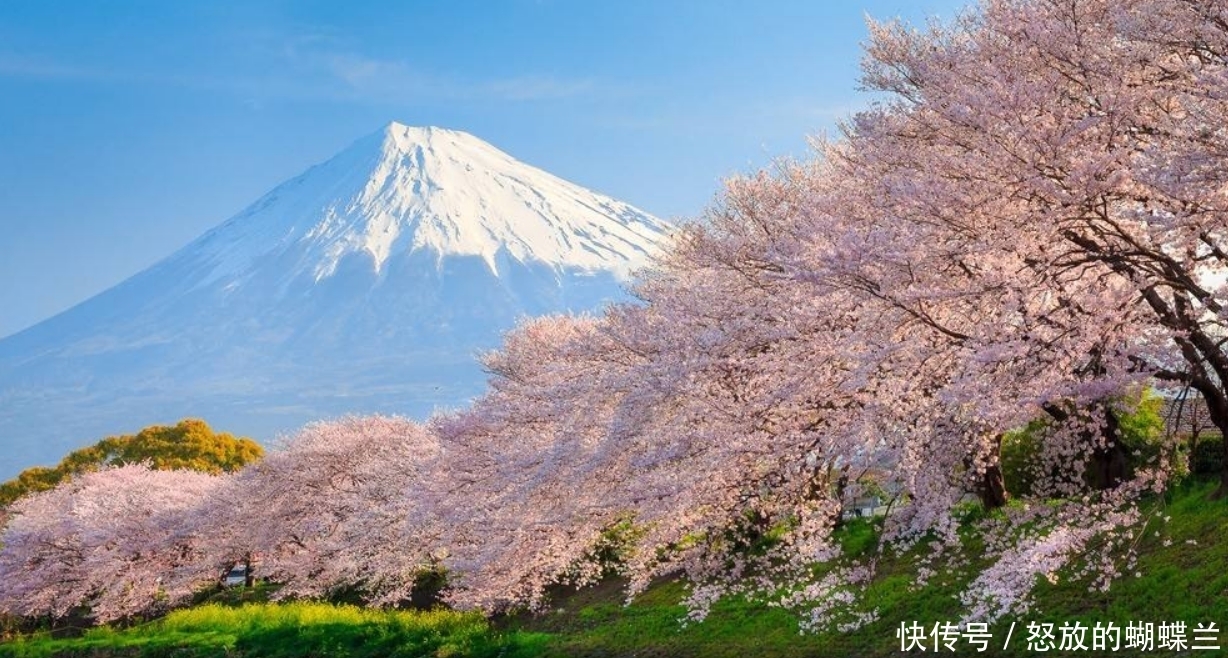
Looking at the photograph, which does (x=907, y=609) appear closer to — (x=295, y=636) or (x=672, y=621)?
(x=672, y=621)

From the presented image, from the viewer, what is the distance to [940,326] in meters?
9.03

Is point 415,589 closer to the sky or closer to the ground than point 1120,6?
closer to the ground

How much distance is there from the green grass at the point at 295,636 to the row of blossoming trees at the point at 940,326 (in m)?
4.36

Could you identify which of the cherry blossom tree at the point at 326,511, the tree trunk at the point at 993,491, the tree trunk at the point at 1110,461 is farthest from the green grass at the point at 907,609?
the cherry blossom tree at the point at 326,511

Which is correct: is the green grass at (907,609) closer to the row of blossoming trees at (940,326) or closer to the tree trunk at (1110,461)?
the row of blossoming trees at (940,326)

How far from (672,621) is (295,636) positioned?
10.2m

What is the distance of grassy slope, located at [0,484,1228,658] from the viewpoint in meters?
11.6

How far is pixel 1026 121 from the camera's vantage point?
8.84 metres

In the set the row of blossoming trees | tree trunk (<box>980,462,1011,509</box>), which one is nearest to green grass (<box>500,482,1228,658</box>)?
the row of blossoming trees

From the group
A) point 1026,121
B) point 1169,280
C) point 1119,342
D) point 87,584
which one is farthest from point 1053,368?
point 87,584

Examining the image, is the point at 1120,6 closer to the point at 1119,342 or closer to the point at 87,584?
the point at 1119,342

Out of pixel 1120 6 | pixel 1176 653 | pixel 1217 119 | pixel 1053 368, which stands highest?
pixel 1120 6

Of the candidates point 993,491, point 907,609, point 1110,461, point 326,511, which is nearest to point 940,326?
point 907,609

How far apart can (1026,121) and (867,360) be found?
2.17 meters
